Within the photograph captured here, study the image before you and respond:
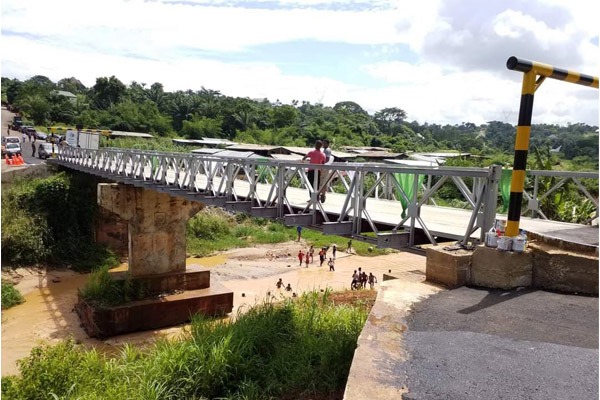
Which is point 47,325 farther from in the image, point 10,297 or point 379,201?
point 379,201

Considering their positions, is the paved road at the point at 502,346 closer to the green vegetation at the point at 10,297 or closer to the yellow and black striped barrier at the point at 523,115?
the yellow and black striped barrier at the point at 523,115

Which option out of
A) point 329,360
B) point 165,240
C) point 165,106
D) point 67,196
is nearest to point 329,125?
point 165,106

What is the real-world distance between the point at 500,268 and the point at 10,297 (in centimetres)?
1929

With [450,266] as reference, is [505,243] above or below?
above

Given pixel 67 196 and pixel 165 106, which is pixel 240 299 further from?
pixel 165 106

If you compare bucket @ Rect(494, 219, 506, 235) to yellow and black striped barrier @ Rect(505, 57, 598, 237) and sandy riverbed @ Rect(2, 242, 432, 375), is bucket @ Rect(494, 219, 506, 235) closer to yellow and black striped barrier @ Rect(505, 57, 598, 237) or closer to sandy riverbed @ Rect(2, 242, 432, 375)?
yellow and black striped barrier @ Rect(505, 57, 598, 237)

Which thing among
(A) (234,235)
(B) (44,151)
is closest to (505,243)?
(A) (234,235)

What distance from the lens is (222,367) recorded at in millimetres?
8047

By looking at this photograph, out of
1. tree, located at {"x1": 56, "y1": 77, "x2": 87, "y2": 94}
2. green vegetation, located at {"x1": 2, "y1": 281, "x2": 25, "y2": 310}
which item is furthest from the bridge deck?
tree, located at {"x1": 56, "y1": 77, "x2": 87, "y2": 94}

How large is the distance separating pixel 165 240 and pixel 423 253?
12.9 meters

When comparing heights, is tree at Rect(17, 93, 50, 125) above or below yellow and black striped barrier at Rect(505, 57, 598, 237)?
above

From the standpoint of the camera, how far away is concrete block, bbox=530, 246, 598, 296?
219 inches

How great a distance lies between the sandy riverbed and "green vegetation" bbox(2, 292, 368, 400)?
188 cm

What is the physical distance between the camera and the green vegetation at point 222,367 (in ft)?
23.3
